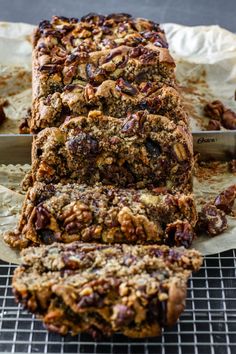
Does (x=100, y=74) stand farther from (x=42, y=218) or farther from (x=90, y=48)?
(x=42, y=218)

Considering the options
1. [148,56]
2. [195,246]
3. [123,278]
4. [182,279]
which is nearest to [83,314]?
[123,278]

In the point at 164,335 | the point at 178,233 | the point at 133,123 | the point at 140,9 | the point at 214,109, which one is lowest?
the point at 164,335

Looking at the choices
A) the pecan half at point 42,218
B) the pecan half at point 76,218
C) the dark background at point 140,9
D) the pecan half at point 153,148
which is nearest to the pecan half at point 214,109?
the pecan half at point 153,148

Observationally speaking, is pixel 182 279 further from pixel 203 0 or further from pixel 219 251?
pixel 203 0

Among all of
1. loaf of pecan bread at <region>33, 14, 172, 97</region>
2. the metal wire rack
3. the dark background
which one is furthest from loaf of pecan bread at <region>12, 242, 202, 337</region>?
the dark background

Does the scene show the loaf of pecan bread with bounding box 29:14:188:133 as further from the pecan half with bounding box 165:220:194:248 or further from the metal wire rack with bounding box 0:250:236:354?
the metal wire rack with bounding box 0:250:236:354

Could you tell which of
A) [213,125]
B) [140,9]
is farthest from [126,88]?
[140,9]
